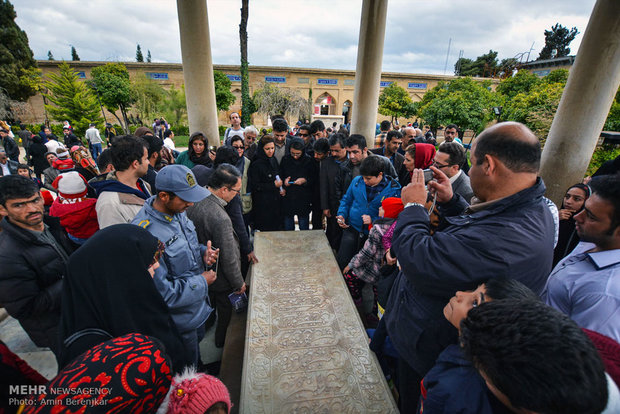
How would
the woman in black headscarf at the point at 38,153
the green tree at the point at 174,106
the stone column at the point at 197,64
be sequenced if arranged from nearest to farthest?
the stone column at the point at 197,64
the woman in black headscarf at the point at 38,153
the green tree at the point at 174,106

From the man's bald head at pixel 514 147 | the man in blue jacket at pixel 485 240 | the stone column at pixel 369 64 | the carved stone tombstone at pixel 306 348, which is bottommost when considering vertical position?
the carved stone tombstone at pixel 306 348

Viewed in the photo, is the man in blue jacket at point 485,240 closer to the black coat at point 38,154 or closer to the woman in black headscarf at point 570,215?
the woman in black headscarf at point 570,215

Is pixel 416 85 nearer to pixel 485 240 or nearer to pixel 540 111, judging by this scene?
pixel 540 111

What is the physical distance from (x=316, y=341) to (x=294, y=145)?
2838 mm

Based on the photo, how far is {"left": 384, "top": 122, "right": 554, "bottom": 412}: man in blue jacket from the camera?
1.21 metres

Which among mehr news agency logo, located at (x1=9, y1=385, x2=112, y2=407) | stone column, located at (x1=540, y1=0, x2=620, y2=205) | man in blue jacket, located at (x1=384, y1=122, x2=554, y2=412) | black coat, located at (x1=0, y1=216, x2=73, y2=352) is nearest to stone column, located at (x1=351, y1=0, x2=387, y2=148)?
stone column, located at (x1=540, y1=0, x2=620, y2=205)

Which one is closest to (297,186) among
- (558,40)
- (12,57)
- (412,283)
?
(412,283)

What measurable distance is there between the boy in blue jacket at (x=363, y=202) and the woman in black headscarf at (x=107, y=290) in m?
2.21

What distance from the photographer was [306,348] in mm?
2256

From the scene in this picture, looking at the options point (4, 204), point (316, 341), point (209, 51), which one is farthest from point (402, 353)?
point (209, 51)

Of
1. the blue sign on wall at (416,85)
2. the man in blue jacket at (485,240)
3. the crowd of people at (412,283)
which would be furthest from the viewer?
the blue sign on wall at (416,85)

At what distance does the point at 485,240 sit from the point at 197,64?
19.4ft

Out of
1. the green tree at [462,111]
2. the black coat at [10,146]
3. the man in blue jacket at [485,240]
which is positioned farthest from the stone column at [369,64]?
the black coat at [10,146]

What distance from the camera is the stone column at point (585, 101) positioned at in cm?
361
